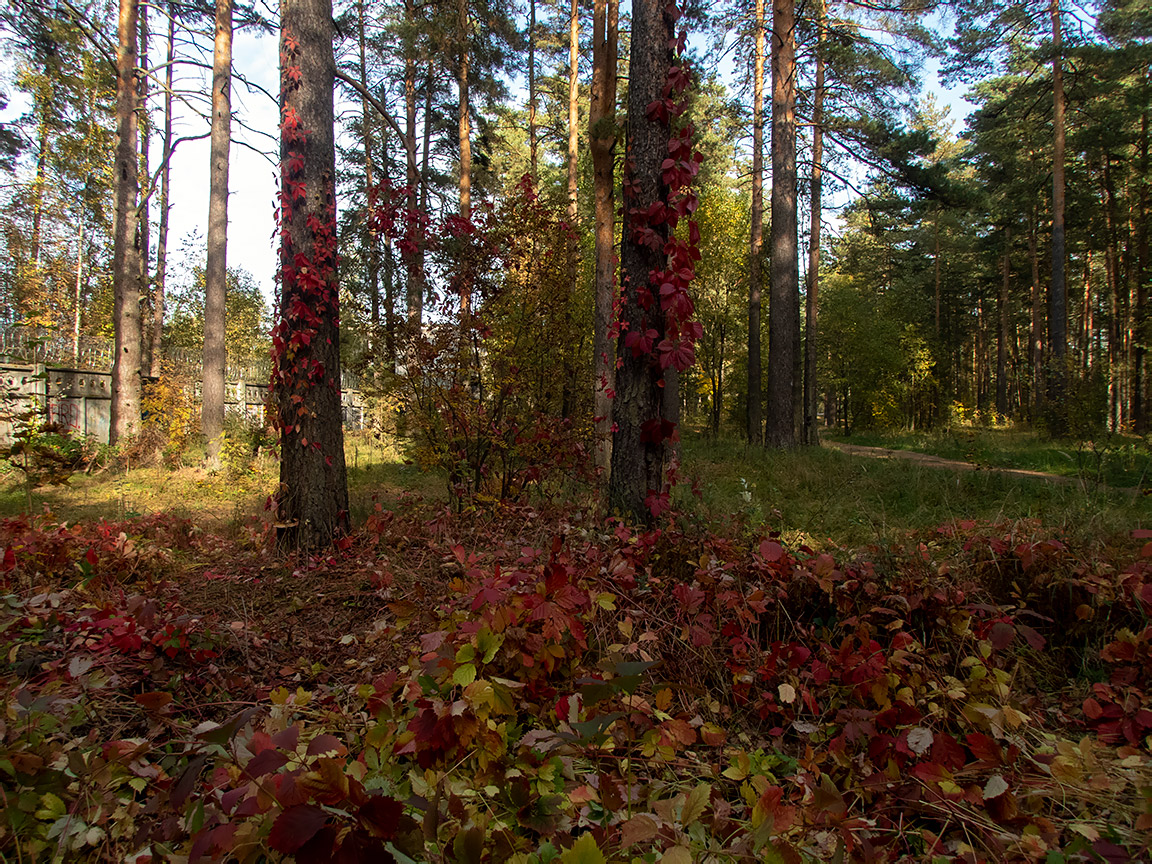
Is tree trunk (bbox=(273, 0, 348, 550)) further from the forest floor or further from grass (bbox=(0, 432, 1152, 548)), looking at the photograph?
grass (bbox=(0, 432, 1152, 548))

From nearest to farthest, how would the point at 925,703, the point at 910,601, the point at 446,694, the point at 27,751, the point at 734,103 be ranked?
1. the point at 27,751
2. the point at 446,694
3. the point at 925,703
4. the point at 910,601
5. the point at 734,103

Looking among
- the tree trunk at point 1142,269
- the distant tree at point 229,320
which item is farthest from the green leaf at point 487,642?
the distant tree at point 229,320

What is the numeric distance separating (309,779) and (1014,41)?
774 inches

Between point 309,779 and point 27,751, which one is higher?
point 309,779

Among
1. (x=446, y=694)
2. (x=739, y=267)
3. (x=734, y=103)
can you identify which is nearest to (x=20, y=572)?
(x=446, y=694)

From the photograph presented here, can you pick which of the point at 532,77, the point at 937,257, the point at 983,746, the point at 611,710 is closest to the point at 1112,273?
the point at 937,257

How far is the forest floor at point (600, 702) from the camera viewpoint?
129cm

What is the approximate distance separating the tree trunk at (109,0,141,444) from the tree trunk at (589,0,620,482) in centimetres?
840

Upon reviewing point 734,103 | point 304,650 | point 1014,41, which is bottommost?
point 304,650

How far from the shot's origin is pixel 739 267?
1711 centimetres

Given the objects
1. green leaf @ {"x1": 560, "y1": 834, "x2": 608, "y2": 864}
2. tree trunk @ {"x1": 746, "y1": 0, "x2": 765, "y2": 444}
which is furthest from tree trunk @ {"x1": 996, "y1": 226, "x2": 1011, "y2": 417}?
green leaf @ {"x1": 560, "y1": 834, "x2": 608, "y2": 864}

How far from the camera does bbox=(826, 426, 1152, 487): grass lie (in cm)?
604

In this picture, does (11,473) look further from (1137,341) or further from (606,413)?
(1137,341)

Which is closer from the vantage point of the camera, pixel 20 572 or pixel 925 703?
pixel 925 703
